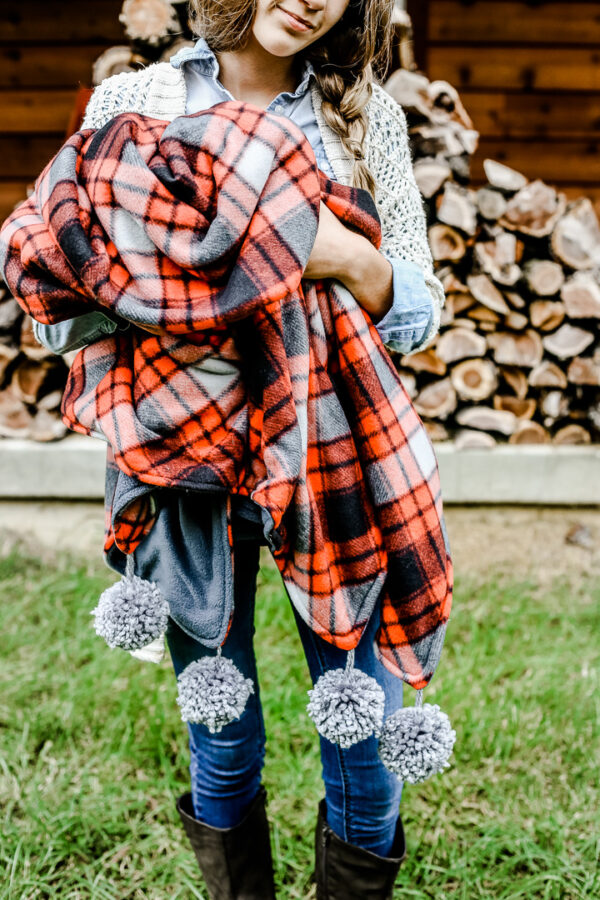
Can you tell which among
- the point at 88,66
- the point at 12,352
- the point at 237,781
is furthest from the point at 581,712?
the point at 88,66

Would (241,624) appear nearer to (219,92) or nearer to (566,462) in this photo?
(219,92)

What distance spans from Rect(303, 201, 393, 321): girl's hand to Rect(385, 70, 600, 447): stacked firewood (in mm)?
1684

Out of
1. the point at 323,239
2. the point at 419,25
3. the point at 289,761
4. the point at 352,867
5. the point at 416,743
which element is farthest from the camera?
the point at 419,25

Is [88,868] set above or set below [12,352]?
below

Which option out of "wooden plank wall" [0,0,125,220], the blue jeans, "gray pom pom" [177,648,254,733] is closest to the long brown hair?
the blue jeans

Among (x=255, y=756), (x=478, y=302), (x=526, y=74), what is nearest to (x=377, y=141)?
(x=255, y=756)

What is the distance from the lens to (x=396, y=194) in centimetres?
116

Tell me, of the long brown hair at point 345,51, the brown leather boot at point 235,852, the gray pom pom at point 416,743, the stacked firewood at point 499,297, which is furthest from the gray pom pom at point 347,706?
the stacked firewood at point 499,297

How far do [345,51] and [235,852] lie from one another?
4.48ft

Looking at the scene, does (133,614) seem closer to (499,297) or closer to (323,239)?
(323,239)

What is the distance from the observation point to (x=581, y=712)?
6.52 ft

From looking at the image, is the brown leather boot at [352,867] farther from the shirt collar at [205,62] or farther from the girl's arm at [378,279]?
the shirt collar at [205,62]

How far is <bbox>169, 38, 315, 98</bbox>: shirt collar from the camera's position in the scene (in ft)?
3.57

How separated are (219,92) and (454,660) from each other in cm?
170
